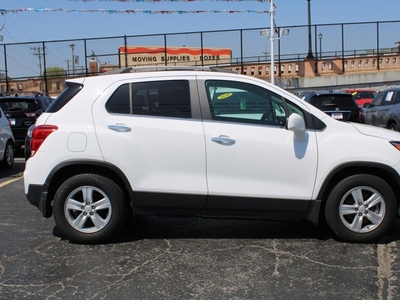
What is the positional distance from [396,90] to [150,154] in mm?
10076

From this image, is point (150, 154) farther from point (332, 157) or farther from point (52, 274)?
point (332, 157)

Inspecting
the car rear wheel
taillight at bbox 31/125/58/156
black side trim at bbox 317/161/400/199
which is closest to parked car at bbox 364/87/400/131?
black side trim at bbox 317/161/400/199

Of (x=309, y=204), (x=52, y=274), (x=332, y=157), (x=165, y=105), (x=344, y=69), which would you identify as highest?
(x=344, y=69)

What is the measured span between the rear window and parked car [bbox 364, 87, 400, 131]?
126cm

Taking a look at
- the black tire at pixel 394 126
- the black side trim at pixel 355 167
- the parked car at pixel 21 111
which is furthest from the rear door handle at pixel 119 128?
the black tire at pixel 394 126

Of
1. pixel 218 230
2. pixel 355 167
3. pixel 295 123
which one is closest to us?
pixel 295 123

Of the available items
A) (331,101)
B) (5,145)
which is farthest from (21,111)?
(331,101)

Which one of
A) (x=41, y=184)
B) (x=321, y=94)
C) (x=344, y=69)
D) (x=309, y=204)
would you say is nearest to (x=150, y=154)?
(x=41, y=184)

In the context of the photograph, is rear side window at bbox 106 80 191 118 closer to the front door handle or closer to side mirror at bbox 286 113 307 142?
the front door handle

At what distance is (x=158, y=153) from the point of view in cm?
501

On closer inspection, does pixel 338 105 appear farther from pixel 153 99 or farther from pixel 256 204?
pixel 153 99

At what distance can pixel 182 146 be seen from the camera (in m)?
5.00

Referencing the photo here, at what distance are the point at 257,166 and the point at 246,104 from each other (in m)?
0.67

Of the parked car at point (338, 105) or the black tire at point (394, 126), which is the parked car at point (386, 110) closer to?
the black tire at point (394, 126)
